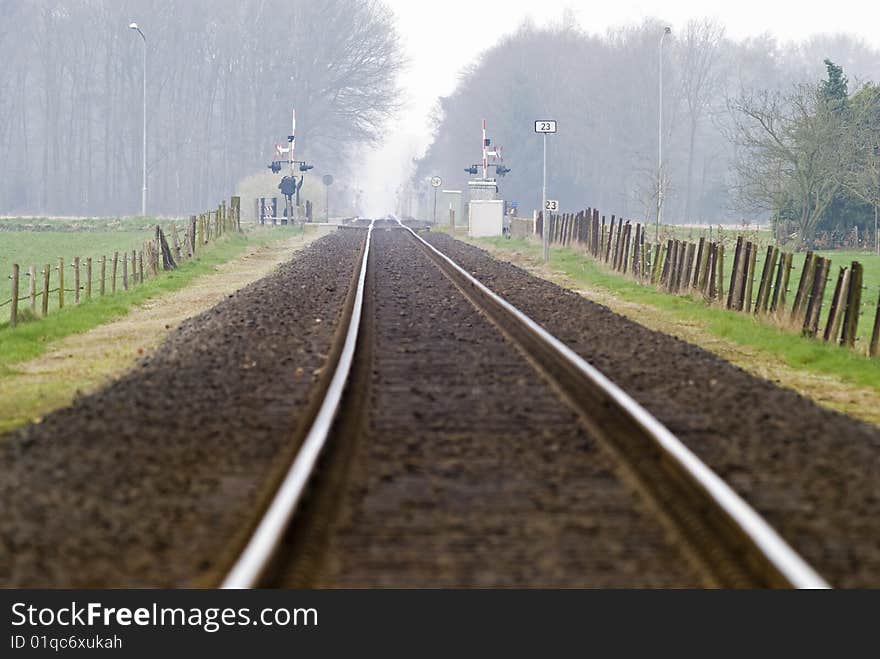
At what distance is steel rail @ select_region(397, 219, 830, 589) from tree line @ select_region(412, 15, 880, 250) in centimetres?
9231

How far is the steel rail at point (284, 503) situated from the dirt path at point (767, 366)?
5.01 meters

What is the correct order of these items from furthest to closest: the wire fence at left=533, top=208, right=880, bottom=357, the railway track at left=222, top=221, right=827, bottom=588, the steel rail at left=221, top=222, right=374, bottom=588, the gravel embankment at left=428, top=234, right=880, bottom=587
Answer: the wire fence at left=533, top=208, right=880, bottom=357 → the gravel embankment at left=428, top=234, right=880, bottom=587 → the railway track at left=222, top=221, right=827, bottom=588 → the steel rail at left=221, top=222, right=374, bottom=588

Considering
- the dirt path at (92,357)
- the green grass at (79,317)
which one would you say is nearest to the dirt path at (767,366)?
the dirt path at (92,357)

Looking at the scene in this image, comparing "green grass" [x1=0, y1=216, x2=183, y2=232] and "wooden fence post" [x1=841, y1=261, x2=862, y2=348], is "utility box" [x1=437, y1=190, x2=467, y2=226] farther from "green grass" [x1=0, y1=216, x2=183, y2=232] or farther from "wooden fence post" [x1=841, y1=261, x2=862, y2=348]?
"wooden fence post" [x1=841, y1=261, x2=862, y2=348]

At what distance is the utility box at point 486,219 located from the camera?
62.4m

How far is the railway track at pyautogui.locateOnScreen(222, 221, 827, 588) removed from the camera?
6.30 meters

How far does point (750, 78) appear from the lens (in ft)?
397

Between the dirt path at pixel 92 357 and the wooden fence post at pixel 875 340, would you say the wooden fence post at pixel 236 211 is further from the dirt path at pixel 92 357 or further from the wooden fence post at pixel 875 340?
the wooden fence post at pixel 875 340

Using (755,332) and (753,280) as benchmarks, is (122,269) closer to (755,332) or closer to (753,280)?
(753,280)

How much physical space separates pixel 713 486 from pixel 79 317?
17.0m

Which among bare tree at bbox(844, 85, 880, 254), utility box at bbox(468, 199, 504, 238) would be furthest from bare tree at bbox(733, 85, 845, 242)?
utility box at bbox(468, 199, 504, 238)

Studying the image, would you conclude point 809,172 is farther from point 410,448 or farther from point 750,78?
point 750,78

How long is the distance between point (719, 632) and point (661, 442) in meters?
3.59

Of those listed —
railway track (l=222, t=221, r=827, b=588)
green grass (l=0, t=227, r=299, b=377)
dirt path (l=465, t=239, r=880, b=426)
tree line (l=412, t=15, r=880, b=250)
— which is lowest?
green grass (l=0, t=227, r=299, b=377)
